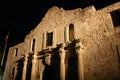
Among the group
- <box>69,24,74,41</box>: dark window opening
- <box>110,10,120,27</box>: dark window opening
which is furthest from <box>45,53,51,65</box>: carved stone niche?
<box>110,10,120,27</box>: dark window opening

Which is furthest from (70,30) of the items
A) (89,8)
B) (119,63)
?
(119,63)

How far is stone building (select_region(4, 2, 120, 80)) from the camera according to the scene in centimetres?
947

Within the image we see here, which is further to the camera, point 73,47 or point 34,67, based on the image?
point 34,67

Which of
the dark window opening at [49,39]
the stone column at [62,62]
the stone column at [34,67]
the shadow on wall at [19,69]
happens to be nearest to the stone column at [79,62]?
the stone column at [62,62]

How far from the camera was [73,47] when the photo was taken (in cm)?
1134

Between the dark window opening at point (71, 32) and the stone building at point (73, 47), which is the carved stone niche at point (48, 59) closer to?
the stone building at point (73, 47)

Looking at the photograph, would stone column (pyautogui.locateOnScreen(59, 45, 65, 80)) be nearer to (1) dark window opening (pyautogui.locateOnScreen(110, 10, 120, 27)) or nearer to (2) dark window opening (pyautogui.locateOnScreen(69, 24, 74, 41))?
(2) dark window opening (pyautogui.locateOnScreen(69, 24, 74, 41))

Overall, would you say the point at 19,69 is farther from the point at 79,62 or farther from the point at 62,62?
the point at 79,62

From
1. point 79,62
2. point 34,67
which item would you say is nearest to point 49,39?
point 34,67

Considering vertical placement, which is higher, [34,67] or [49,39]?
[49,39]

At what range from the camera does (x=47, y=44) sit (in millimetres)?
13695

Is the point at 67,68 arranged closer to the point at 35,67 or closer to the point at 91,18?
the point at 35,67

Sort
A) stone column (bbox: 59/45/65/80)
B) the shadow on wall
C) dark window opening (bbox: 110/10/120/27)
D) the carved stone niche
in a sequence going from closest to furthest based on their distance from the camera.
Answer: dark window opening (bbox: 110/10/120/27), stone column (bbox: 59/45/65/80), the carved stone niche, the shadow on wall

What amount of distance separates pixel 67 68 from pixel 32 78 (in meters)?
3.62
